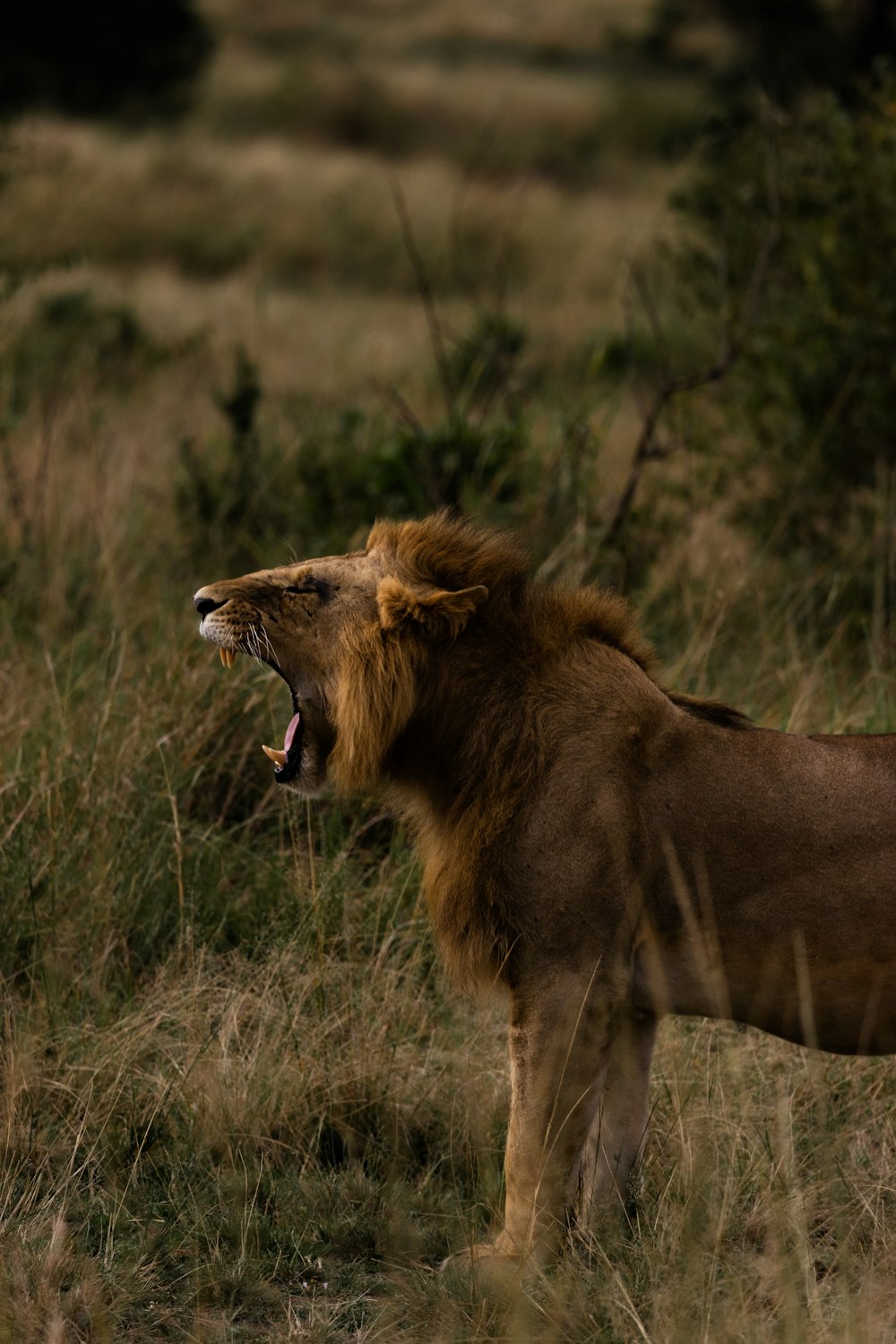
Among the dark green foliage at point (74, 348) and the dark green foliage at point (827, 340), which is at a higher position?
the dark green foliage at point (827, 340)

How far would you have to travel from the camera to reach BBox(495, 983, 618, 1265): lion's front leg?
3.14m

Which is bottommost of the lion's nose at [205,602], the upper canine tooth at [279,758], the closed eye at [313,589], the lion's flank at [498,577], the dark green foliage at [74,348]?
the dark green foliage at [74,348]

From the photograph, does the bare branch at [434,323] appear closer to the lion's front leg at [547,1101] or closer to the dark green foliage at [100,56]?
the lion's front leg at [547,1101]

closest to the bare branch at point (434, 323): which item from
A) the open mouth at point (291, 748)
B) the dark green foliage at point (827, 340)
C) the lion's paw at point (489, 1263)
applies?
the dark green foliage at point (827, 340)

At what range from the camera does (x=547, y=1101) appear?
10.4 ft

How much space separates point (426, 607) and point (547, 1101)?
3.11 feet

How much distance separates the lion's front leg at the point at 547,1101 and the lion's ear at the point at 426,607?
717 mm

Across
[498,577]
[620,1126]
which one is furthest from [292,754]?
[620,1126]

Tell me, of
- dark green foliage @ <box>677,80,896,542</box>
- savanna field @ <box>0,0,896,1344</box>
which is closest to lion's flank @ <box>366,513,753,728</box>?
savanna field @ <box>0,0,896,1344</box>

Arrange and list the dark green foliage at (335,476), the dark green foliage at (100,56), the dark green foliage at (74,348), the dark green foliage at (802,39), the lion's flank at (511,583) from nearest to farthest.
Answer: the lion's flank at (511,583)
the dark green foliage at (335,476)
the dark green foliage at (74,348)
the dark green foliage at (100,56)
the dark green foliage at (802,39)

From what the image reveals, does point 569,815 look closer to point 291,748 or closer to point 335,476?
point 291,748

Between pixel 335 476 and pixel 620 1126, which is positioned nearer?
pixel 620 1126

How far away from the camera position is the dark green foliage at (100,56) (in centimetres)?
1959

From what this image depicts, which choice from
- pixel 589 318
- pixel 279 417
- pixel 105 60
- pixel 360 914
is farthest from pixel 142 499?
pixel 105 60
